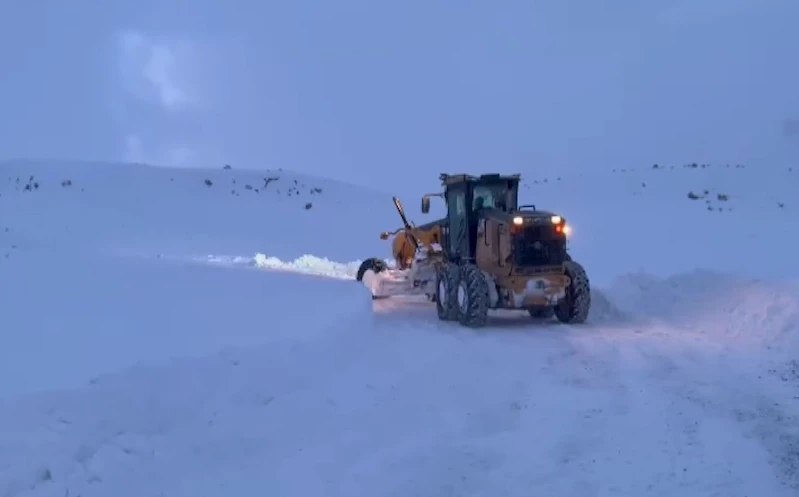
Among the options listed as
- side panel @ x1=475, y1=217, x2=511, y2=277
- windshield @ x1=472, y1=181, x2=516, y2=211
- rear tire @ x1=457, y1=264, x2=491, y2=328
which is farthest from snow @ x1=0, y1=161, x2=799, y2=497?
windshield @ x1=472, y1=181, x2=516, y2=211

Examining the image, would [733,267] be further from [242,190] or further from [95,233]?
[242,190]

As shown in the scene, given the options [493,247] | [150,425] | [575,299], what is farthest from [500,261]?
[150,425]

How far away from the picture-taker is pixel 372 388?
30.7ft

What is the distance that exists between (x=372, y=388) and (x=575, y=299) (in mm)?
6080

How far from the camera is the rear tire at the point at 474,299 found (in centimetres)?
1402

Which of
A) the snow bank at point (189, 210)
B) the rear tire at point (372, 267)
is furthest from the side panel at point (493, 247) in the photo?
the snow bank at point (189, 210)

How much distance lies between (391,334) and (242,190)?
2742cm

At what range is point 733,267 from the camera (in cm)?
1809

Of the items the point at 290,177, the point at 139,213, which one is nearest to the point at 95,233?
the point at 139,213

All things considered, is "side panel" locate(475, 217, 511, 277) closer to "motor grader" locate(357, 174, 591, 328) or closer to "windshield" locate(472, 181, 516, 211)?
"motor grader" locate(357, 174, 591, 328)

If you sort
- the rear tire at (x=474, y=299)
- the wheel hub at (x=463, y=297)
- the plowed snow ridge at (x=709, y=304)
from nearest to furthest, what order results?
the plowed snow ridge at (x=709, y=304) < the rear tire at (x=474, y=299) < the wheel hub at (x=463, y=297)

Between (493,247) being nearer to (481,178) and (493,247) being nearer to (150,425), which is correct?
(481,178)

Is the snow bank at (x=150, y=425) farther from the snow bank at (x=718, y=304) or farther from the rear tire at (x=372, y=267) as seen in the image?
the rear tire at (x=372, y=267)

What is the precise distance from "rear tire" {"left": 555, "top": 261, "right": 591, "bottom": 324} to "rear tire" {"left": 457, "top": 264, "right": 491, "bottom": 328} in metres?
1.37
